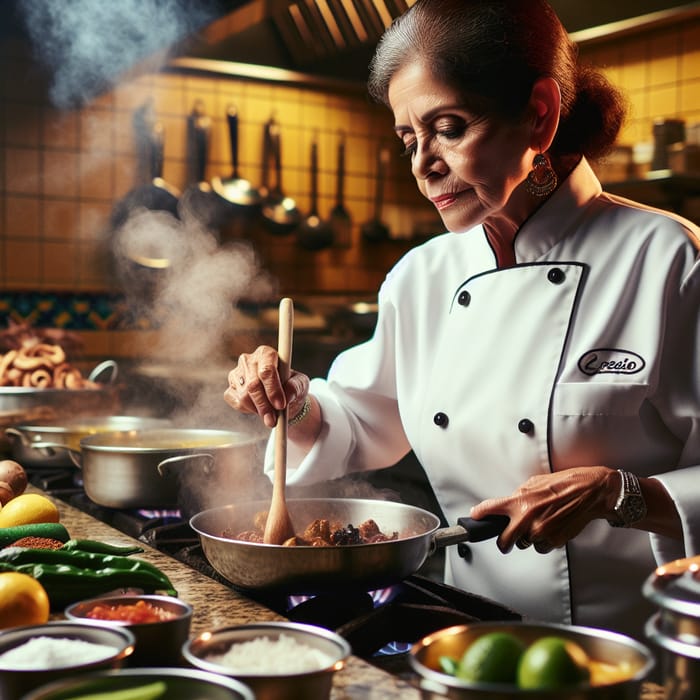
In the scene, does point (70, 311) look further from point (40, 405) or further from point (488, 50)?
point (488, 50)

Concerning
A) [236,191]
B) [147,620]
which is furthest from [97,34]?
[147,620]

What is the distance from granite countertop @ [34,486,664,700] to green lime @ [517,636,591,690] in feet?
0.54

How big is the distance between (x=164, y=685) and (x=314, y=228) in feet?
14.9

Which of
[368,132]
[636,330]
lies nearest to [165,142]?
[368,132]

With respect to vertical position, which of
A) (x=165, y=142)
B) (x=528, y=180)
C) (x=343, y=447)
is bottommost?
(x=343, y=447)

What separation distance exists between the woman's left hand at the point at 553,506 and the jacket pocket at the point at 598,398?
170 mm

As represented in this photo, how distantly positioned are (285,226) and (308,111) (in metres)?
0.69

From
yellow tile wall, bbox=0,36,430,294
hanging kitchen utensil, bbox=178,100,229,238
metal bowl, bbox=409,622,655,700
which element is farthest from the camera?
hanging kitchen utensil, bbox=178,100,229,238

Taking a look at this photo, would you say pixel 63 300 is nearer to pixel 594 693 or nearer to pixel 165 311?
pixel 165 311

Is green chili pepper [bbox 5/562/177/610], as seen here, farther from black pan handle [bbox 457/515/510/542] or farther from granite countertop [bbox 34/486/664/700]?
black pan handle [bbox 457/515/510/542]

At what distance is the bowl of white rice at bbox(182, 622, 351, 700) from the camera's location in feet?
2.75

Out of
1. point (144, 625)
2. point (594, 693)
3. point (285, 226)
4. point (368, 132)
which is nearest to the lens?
point (594, 693)

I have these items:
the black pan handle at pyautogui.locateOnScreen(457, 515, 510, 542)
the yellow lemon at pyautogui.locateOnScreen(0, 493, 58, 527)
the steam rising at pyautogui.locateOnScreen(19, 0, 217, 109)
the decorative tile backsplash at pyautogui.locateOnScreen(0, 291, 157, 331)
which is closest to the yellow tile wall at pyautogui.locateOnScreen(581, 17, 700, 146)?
the steam rising at pyautogui.locateOnScreen(19, 0, 217, 109)

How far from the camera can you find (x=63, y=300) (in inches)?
185
